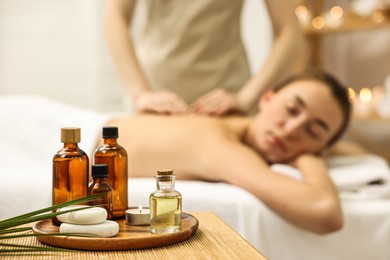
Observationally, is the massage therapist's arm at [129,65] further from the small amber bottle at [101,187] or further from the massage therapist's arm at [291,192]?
the small amber bottle at [101,187]

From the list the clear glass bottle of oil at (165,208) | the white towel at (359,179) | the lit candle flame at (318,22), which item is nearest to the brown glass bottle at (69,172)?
the clear glass bottle of oil at (165,208)

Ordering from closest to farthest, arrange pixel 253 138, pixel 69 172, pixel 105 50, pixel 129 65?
pixel 69 172 < pixel 253 138 < pixel 129 65 < pixel 105 50

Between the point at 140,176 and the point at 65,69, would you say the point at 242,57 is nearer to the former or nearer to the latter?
the point at 140,176

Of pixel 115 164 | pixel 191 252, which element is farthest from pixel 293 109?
pixel 191 252

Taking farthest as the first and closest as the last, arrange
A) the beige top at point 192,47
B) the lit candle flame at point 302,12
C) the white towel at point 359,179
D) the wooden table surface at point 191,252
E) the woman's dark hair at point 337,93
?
the lit candle flame at point 302,12, the beige top at point 192,47, the woman's dark hair at point 337,93, the white towel at point 359,179, the wooden table surface at point 191,252

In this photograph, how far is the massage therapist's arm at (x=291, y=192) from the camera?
163 cm

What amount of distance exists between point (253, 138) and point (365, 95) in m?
1.55

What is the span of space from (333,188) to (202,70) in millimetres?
927

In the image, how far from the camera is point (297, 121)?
1.93 metres

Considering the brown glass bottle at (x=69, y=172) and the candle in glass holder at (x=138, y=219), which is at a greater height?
the brown glass bottle at (x=69, y=172)

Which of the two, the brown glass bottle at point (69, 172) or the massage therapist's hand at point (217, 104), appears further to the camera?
the massage therapist's hand at point (217, 104)

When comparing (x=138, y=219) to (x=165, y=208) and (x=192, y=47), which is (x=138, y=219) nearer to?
(x=165, y=208)

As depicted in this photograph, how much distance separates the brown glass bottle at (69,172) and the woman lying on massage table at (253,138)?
2.27ft

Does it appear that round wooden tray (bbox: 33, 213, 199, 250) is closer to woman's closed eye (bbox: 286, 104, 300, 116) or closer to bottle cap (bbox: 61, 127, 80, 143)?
bottle cap (bbox: 61, 127, 80, 143)
